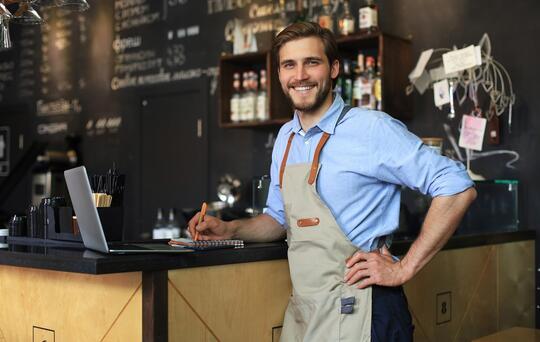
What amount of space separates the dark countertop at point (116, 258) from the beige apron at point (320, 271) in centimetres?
16

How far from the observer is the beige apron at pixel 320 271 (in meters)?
2.02

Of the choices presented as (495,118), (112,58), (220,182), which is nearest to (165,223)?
(220,182)

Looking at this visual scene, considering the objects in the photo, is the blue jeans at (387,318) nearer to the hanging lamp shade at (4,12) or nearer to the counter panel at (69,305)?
the counter panel at (69,305)

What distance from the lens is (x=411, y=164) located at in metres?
1.99

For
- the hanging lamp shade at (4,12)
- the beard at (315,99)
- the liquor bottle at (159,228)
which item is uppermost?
the hanging lamp shade at (4,12)

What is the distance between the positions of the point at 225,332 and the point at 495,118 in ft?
7.27

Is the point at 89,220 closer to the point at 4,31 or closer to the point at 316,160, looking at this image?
the point at 316,160

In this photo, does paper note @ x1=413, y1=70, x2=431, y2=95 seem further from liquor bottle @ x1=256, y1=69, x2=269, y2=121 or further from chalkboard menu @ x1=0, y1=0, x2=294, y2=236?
chalkboard menu @ x1=0, y1=0, x2=294, y2=236

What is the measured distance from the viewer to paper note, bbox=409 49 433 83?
4035 mm

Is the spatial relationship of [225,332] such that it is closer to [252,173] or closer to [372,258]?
[372,258]

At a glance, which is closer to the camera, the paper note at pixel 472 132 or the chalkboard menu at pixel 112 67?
the paper note at pixel 472 132

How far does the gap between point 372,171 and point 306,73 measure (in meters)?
0.34

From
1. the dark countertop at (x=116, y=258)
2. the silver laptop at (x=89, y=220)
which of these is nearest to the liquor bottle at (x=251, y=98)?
the dark countertop at (x=116, y=258)

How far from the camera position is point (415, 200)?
3.72 m
